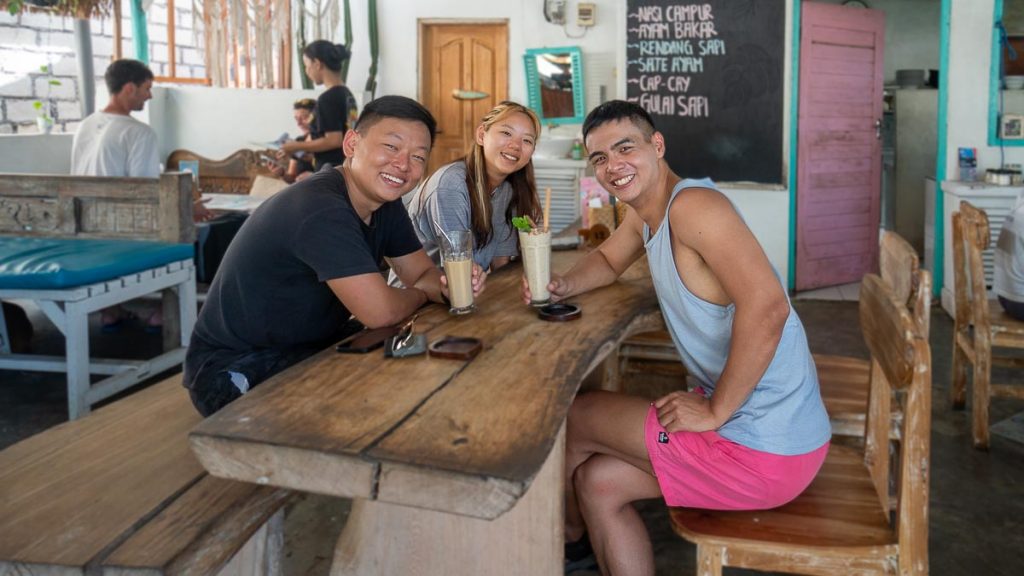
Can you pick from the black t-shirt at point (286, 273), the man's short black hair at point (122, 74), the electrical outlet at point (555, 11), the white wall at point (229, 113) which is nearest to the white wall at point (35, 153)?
the white wall at point (229, 113)

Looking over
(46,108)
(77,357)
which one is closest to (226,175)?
(46,108)

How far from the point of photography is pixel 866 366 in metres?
2.64

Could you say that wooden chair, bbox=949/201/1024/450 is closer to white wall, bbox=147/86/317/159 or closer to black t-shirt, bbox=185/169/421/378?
black t-shirt, bbox=185/169/421/378

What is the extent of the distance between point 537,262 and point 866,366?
114 centimetres

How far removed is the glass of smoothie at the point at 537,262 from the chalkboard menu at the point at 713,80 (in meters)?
4.12

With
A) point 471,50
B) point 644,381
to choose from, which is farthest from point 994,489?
point 471,50

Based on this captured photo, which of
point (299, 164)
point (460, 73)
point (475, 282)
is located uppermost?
point (460, 73)

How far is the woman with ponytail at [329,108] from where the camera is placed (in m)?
5.29

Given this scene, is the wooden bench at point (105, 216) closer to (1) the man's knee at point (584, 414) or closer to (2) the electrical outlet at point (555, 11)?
(1) the man's knee at point (584, 414)

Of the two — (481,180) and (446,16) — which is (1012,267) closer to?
(481,180)

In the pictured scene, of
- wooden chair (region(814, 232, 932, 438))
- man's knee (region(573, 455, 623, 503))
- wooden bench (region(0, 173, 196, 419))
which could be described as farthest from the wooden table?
wooden bench (region(0, 173, 196, 419))

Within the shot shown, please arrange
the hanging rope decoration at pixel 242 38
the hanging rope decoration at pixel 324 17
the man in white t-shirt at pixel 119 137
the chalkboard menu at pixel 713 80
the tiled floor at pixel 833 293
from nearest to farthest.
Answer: the man in white t-shirt at pixel 119 137 → the chalkboard menu at pixel 713 80 → the tiled floor at pixel 833 293 → the hanging rope decoration at pixel 242 38 → the hanging rope decoration at pixel 324 17

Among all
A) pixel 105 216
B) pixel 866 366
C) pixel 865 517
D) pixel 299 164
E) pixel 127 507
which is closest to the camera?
pixel 127 507

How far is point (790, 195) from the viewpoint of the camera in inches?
235
